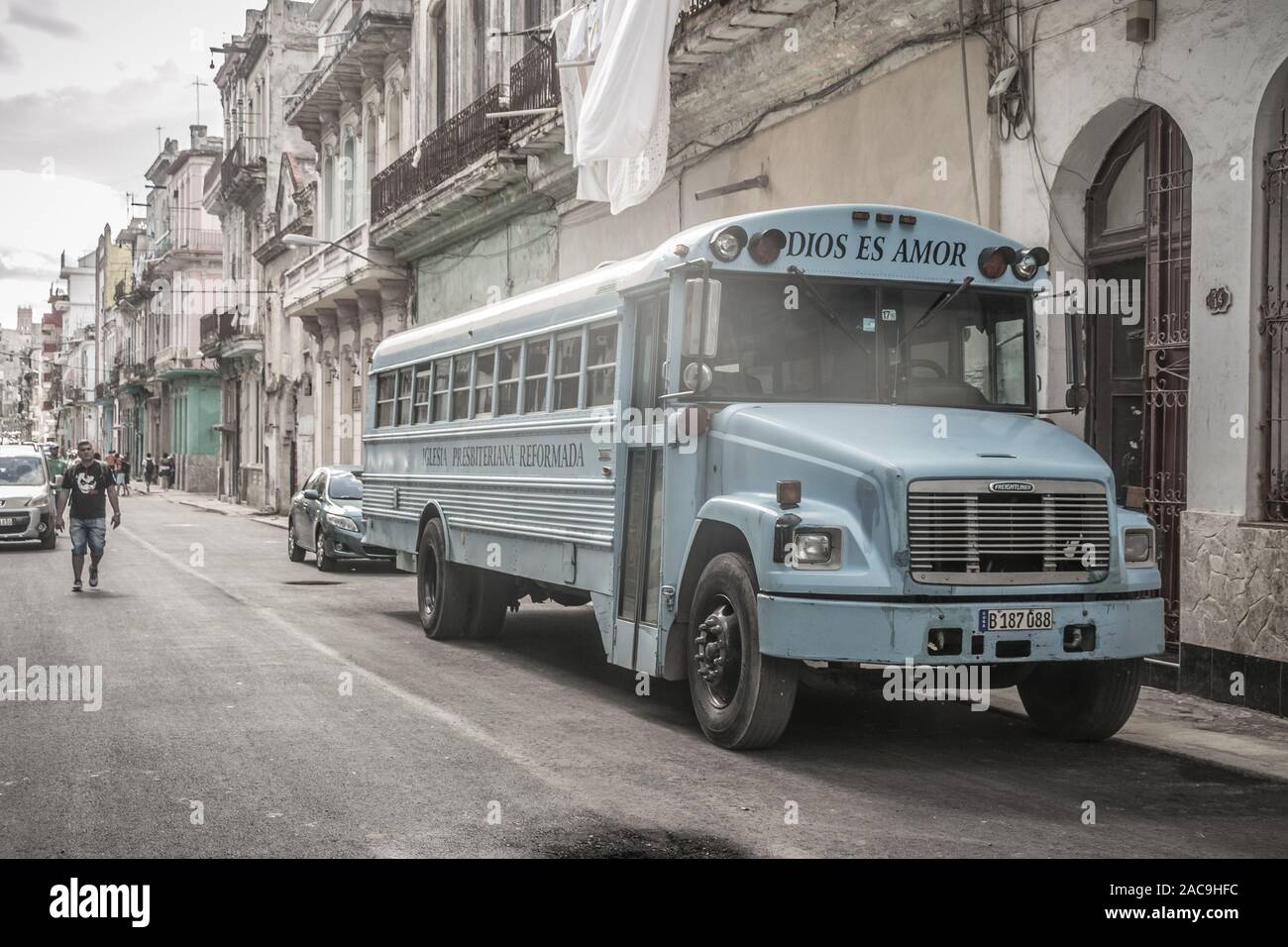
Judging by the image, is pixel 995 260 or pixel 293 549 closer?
pixel 995 260

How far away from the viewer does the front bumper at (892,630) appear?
7.32 meters

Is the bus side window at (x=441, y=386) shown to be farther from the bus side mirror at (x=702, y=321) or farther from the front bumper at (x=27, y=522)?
the front bumper at (x=27, y=522)

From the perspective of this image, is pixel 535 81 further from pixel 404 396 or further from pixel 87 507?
pixel 87 507

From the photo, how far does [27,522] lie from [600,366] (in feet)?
62.3

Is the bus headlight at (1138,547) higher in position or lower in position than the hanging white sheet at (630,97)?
lower

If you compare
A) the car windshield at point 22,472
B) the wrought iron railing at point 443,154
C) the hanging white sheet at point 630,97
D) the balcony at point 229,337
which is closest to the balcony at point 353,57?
the wrought iron railing at point 443,154

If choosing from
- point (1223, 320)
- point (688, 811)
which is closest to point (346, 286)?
point (1223, 320)

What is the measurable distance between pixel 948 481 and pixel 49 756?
480 cm

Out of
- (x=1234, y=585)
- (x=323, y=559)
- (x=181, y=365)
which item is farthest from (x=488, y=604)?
(x=181, y=365)

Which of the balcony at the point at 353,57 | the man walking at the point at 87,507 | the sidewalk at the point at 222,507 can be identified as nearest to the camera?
the man walking at the point at 87,507

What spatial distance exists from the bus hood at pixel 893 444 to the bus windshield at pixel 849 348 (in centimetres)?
15

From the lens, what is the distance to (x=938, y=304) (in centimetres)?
877

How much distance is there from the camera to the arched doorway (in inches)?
428

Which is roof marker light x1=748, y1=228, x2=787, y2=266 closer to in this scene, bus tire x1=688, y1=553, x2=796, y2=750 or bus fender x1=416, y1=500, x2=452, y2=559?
bus tire x1=688, y1=553, x2=796, y2=750
